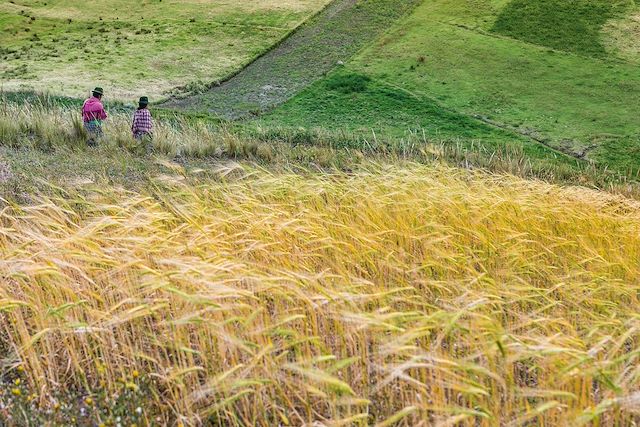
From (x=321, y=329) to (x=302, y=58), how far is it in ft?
78.6

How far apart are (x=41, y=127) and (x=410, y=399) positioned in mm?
9050

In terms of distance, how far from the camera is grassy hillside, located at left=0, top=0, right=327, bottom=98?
23.8 m

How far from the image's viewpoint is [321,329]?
3.10 meters

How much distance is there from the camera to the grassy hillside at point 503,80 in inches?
725

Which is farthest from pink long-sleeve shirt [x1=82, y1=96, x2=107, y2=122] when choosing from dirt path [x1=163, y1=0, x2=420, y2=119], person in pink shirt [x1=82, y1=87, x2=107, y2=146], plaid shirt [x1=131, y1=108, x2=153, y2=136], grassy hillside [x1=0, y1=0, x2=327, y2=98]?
grassy hillside [x1=0, y1=0, x2=327, y2=98]

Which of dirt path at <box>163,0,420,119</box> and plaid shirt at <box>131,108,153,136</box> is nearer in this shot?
plaid shirt at <box>131,108,153,136</box>

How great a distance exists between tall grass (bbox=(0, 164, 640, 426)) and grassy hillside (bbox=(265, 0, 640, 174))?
13.6 metres

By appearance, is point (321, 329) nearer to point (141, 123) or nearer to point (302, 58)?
point (141, 123)

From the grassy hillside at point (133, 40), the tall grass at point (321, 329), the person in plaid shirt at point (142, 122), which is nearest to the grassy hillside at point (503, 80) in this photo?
the grassy hillside at point (133, 40)

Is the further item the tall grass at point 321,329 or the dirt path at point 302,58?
the dirt path at point 302,58

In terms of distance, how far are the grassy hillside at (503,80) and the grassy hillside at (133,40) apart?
19.4 feet

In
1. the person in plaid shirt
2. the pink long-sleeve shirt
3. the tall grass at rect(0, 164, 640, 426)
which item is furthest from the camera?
the person in plaid shirt

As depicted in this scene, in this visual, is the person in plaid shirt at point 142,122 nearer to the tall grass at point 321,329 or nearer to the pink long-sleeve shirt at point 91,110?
the pink long-sleeve shirt at point 91,110

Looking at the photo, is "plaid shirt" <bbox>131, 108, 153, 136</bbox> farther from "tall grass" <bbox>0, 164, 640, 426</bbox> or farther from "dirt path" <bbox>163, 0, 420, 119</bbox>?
"dirt path" <bbox>163, 0, 420, 119</bbox>
